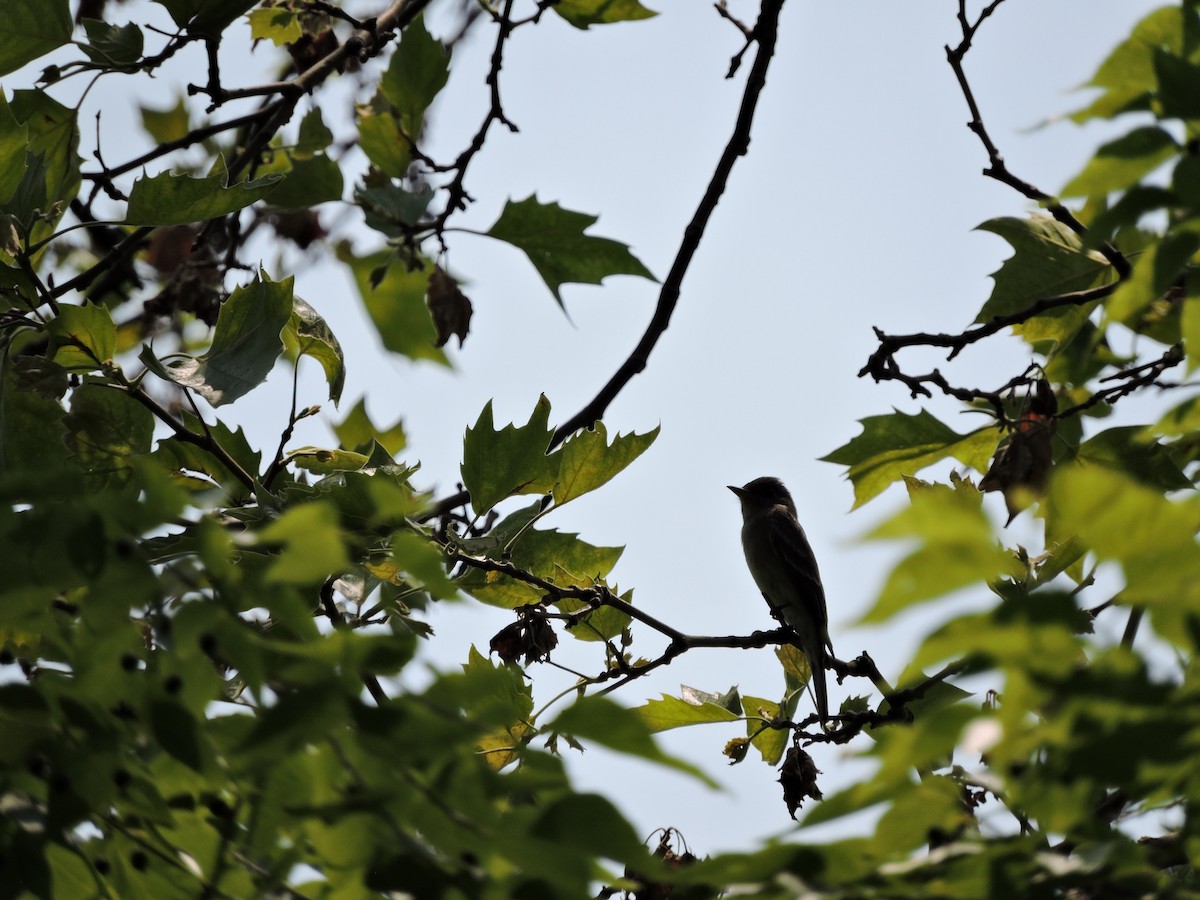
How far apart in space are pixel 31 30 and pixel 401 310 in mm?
1859

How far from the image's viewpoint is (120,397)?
13.3 ft

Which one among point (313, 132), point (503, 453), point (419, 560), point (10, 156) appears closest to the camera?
point (419, 560)

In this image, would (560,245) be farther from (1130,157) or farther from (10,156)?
(1130,157)

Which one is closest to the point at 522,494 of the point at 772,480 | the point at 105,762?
the point at 105,762

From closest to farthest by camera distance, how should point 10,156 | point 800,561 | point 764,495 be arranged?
point 10,156 → point 800,561 → point 764,495

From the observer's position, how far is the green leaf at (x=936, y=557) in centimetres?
146

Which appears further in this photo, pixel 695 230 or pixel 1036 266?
pixel 695 230

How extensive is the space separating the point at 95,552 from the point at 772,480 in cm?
1051

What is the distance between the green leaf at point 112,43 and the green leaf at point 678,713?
3330 millimetres

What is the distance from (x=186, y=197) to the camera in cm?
400

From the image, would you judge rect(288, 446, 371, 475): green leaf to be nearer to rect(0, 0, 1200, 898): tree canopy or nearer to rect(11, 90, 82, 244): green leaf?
rect(0, 0, 1200, 898): tree canopy

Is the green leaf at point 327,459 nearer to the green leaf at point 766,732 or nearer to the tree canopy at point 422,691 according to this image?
the tree canopy at point 422,691

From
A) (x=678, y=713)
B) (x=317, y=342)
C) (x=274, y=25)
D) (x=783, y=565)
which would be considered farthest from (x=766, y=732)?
(x=783, y=565)

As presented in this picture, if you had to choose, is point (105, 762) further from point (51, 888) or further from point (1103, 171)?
point (1103, 171)
